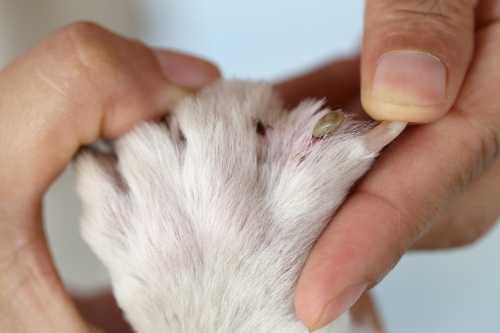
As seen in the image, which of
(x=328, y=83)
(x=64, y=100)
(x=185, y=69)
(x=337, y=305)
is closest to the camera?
(x=337, y=305)

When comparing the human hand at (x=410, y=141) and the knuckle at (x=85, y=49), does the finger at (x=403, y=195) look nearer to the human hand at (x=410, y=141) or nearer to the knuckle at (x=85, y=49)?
the human hand at (x=410, y=141)

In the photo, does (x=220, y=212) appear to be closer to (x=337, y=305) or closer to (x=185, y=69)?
(x=337, y=305)

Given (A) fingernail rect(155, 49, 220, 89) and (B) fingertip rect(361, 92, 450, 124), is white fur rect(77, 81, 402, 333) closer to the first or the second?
(B) fingertip rect(361, 92, 450, 124)

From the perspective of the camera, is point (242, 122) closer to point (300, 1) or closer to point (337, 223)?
point (337, 223)

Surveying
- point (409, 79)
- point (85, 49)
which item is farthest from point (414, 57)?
point (85, 49)

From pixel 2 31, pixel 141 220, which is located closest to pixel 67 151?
pixel 141 220

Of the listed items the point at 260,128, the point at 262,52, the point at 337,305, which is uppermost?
the point at 260,128

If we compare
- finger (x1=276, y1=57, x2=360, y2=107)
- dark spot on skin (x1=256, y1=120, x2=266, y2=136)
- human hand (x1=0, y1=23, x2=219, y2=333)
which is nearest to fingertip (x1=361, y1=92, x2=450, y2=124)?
dark spot on skin (x1=256, y1=120, x2=266, y2=136)
